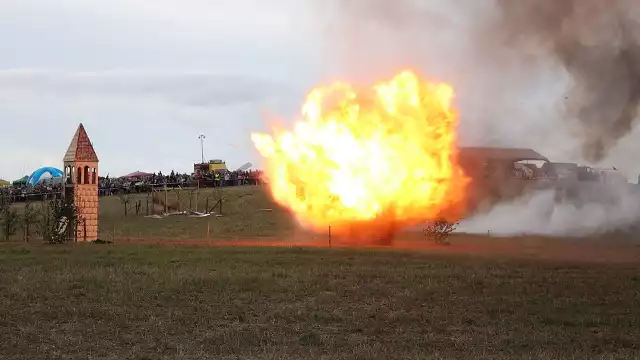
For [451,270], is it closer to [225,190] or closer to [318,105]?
[318,105]

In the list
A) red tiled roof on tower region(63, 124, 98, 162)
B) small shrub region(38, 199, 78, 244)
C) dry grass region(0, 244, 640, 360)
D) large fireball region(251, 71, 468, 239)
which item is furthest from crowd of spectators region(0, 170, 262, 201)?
dry grass region(0, 244, 640, 360)

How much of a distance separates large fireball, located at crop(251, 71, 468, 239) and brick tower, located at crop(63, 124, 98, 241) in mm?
13339

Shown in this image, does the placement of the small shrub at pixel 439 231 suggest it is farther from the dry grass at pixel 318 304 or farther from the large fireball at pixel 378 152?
the dry grass at pixel 318 304

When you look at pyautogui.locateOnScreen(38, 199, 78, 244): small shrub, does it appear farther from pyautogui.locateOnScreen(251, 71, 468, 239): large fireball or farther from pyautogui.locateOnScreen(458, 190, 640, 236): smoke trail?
pyautogui.locateOnScreen(458, 190, 640, 236): smoke trail

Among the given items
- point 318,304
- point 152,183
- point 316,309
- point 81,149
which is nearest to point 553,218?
point 81,149

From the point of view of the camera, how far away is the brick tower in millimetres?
45656

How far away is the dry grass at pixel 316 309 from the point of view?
15.7 meters

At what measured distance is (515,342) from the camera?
16.2 metres

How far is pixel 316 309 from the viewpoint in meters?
19.8

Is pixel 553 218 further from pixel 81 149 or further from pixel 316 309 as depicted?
pixel 316 309

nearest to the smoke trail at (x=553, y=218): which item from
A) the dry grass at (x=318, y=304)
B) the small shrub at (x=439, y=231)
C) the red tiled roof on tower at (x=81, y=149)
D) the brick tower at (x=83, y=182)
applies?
the small shrub at (x=439, y=231)

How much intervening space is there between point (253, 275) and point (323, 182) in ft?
53.2

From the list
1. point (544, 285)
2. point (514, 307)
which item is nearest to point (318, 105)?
point (544, 285)

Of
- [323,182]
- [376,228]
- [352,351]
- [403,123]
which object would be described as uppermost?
[403,123]
